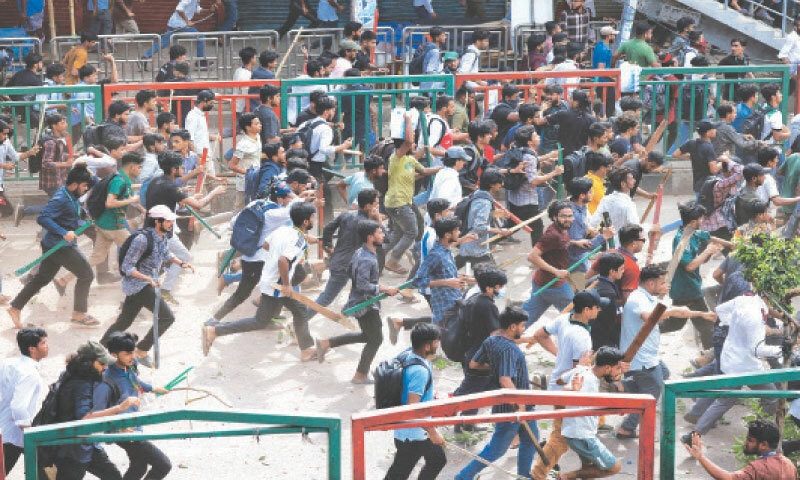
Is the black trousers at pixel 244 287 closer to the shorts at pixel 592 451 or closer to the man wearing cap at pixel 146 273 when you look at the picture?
the man wearing cap at pixel 146 273

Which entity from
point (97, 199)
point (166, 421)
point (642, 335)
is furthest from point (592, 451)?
point (97, 199)

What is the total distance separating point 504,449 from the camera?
867 centimetres

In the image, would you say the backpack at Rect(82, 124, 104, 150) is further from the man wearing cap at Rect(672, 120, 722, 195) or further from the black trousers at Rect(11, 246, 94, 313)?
the man wearing cap at Rect(672, 120, 722, 195)

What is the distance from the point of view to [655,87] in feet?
51.9

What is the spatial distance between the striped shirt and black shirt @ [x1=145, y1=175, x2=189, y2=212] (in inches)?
161

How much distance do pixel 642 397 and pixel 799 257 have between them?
2.17 m

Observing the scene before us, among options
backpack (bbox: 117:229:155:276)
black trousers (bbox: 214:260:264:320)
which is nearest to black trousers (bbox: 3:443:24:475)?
backpack (bbox: 117:229:155:276)

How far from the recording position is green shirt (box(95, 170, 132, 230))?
40.0 feet

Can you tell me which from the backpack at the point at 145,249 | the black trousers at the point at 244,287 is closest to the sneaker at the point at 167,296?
the black trousers at the point at 244,287

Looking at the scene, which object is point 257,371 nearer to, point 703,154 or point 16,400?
point 16,400

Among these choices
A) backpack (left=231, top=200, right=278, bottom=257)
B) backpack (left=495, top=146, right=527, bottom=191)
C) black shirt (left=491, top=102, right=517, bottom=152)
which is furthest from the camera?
black shirt (left=491, top=102, right=517, bottom=152)

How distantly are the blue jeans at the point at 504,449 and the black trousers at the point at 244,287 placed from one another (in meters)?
3.57

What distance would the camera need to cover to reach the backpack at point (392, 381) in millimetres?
8500

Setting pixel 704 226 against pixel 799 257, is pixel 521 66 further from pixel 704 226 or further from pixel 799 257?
pixel 799 257
